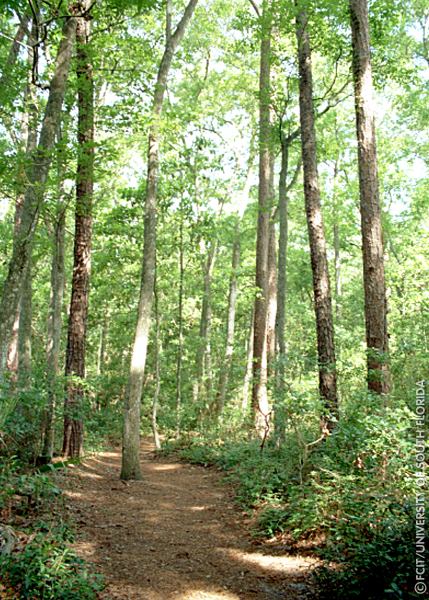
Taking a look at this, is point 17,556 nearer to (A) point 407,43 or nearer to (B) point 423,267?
(B) point 423,267

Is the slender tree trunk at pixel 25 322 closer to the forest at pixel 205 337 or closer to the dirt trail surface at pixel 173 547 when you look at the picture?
the forest at pixel 205 337

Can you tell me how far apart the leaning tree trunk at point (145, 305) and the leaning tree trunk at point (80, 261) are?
1.07 metres

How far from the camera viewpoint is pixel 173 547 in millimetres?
6000

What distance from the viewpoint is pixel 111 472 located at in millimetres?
10953

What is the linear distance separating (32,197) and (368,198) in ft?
18.5

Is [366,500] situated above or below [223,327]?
below

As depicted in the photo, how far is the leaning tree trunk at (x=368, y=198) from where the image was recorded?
8.11 metres

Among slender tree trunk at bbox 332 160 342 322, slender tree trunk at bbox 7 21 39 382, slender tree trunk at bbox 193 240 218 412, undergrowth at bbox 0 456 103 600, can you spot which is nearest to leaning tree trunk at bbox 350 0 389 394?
undergrowth at bbox 0 456 103 600

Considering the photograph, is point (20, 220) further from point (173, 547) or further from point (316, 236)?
point (173, 547)

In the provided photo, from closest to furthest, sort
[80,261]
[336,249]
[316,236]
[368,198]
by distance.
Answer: [368,198], [316,236], [80,261], [336,249]

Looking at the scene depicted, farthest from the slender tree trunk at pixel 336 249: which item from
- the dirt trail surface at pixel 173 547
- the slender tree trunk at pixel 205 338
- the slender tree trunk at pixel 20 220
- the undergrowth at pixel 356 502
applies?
the undergrowth at pixel 356 502

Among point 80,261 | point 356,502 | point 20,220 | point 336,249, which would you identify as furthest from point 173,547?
point 336,249

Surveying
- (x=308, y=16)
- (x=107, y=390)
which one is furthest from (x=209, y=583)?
(x=107, y=390)

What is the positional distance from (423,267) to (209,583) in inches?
629
